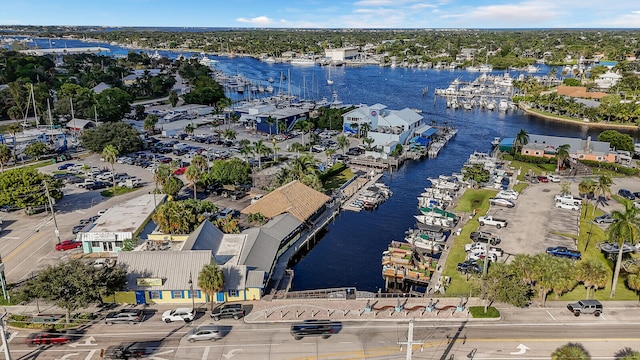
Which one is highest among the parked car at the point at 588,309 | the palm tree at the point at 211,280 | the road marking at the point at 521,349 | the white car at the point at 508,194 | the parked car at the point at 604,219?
the palm tree at the point at 211,280

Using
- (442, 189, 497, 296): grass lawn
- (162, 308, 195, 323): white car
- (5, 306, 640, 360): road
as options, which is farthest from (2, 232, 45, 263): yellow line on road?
(442, 189, 497, 296): grass lawn

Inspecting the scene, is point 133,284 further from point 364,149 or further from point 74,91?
point 74,91

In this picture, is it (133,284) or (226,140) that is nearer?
(133,284)

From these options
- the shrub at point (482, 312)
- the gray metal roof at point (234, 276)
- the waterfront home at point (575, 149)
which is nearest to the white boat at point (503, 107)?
the waterfront home at point (575, 149)

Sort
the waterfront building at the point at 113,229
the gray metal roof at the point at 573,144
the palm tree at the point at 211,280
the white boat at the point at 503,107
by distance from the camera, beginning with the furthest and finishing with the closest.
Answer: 1. the white boat at the point at 503,107
2. the gray metal roof at the point at 573,144
3. the waterfront building at the point at 113,229
4. the palm tree at the point at 211,280

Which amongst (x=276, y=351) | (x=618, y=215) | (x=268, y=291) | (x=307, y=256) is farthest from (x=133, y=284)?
(x=618, y=215)

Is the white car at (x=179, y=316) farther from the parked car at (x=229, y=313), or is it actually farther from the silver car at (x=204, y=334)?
the silver car at (x=204, y=334)

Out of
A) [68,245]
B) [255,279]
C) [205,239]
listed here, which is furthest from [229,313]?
[68,245]
